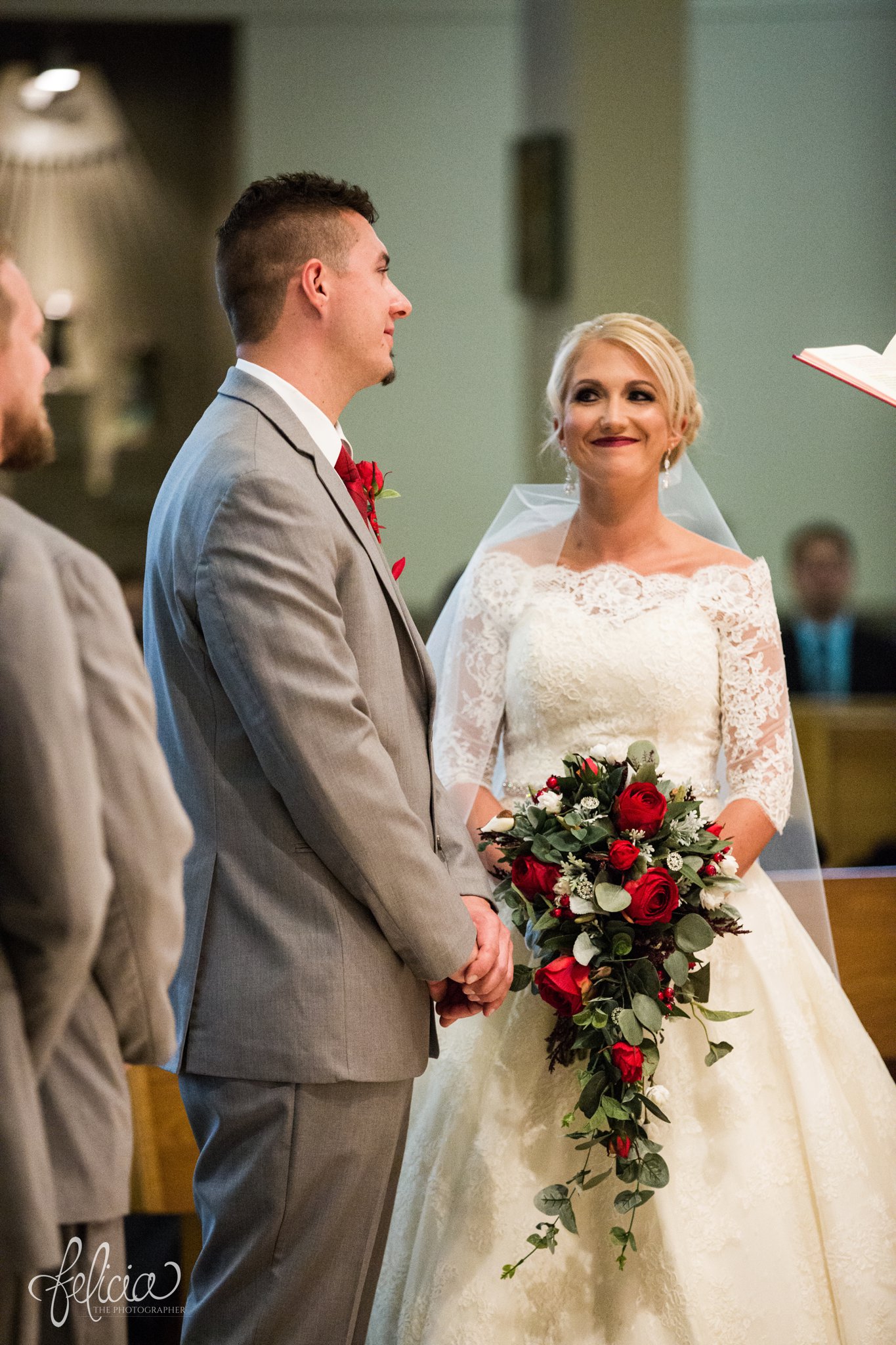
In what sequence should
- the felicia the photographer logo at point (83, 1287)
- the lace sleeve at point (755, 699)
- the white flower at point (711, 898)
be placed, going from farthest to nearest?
1. the lace sleeve at point (755, 699)
2. the white flower at point (711, 898)
3. the felicia the photographer logo at point (83, 1287)

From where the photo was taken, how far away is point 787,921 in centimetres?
245

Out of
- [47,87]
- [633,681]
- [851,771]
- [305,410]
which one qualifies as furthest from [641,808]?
[47,87]

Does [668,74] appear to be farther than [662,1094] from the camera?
Yes

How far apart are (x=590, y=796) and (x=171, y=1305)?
1510mm

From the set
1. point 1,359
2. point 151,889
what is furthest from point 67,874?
point 1,359

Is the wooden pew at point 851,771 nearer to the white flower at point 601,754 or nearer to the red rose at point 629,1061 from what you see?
the white flower at point 601,754

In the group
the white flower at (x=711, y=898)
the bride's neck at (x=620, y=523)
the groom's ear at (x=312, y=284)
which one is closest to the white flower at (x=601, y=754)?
the white flower at (x=711, y=898)

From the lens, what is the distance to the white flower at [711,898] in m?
2.15

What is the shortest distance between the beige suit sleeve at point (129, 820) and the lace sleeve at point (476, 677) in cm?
117

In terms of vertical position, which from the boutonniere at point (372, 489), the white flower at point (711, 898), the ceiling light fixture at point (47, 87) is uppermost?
the ceiling light fixture at point (47, 87)

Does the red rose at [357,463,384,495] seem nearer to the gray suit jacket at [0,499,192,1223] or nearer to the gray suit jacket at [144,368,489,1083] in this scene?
the gray suit jacket at [144,368,489,1083]

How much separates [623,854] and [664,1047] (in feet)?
1.50

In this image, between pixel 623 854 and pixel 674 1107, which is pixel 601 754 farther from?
pixel 674 1107

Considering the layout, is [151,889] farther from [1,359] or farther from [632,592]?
[632,592]
